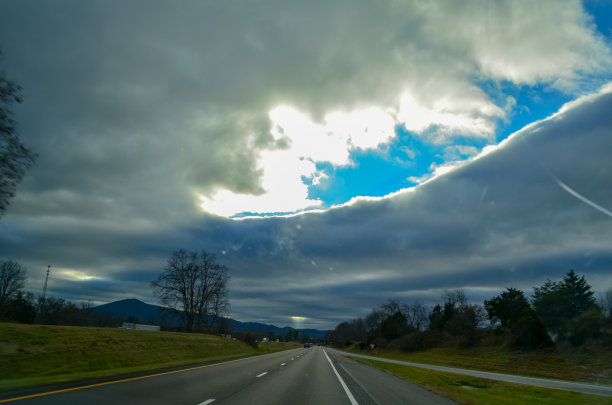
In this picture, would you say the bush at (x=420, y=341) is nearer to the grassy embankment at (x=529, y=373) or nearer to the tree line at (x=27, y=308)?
the grassy embankment at (x=529, y=373)

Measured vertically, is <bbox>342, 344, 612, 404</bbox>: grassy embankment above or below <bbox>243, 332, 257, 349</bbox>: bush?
above

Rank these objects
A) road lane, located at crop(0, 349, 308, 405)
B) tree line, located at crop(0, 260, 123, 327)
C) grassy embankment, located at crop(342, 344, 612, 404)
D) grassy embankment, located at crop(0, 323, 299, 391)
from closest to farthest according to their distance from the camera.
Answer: road lane, located at crop(0, 349, 308, 405)
grassy embankment, located at crop(0, 323, 299, 391)
grassy embankment, located at crop(342, 344, 612, 404)
tree line, located at crop(0, 260, 123, 327)

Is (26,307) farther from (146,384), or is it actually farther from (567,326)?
(567,326)

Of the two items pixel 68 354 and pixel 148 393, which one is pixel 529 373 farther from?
pixel 68 354

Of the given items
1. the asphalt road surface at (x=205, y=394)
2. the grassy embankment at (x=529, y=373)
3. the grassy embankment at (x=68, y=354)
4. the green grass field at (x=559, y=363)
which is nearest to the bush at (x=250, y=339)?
the grassy embankment at (x=529, y=373)

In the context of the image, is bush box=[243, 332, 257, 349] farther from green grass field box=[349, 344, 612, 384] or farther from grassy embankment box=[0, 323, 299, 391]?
grassy embankment box=[0, 323, 299, 391]

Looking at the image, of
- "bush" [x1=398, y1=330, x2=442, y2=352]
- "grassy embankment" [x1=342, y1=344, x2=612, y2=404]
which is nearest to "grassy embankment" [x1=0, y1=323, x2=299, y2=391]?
"grassy embankment" [x1=342, y1=344, x2=612, y2=404]

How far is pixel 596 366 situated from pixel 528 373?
5288 mm

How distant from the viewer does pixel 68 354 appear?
19.9 m

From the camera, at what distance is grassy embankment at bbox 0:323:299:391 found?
15.2 metres

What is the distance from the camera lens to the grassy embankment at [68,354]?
15.2m

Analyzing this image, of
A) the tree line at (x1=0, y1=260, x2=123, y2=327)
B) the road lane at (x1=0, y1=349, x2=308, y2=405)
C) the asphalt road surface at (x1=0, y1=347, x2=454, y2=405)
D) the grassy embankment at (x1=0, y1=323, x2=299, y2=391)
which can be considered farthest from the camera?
the tree line at (x1=0, y1=260, x2=123, y2=327)

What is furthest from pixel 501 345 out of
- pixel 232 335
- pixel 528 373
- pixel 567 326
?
pixel 232 335

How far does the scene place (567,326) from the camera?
1615 inches
